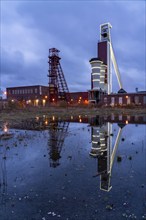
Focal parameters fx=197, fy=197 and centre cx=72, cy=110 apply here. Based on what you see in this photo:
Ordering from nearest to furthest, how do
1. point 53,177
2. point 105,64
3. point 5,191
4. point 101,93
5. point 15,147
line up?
point 5,191, point 53,177, point 15,147, point 101,93, point 105,64

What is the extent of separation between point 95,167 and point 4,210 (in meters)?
5.41

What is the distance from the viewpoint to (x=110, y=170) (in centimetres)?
1005

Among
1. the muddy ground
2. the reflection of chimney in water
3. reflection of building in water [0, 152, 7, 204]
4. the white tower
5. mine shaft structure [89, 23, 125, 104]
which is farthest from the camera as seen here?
the white tower

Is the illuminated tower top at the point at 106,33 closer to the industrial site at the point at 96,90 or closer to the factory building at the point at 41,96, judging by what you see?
the industrial site at the point at 96,90

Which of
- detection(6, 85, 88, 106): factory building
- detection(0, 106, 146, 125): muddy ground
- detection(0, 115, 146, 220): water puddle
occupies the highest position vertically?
detection(6, 85, 88, 106): factory building

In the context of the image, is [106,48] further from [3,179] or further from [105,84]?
[3,179]

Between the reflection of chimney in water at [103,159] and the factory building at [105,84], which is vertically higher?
the factory building at [105,84]

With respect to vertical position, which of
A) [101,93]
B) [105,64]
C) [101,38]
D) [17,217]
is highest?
[101,38]

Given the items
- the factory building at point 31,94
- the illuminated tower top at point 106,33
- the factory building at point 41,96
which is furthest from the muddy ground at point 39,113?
the illuminated tower top at point 106,33

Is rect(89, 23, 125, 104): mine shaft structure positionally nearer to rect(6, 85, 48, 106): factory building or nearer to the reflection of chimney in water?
rect(6, 85, 48, 106): factory building

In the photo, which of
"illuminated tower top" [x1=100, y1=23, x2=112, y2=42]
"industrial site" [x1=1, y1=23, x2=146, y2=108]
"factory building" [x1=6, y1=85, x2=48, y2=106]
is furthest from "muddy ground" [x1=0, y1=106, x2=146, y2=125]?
"illuminated tower top" [x1=100, y1=23, x2=112, y2=42]

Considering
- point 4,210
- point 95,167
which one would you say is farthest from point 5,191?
point 95,167

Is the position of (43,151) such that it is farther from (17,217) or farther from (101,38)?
(101,38)

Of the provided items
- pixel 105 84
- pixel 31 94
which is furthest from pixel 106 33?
Result: pixel 31 94
